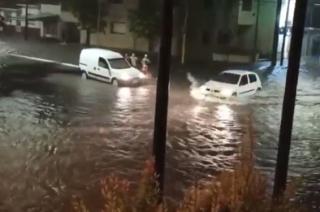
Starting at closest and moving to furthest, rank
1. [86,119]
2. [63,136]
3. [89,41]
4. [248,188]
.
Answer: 1. [248,188]
2. [63,136]
3. [86,119]
4. [89,41]

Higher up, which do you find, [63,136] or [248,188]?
[248,188]

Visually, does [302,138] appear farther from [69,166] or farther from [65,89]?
[65,89]

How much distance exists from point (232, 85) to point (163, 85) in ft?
9.38

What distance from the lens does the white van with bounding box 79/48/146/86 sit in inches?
251

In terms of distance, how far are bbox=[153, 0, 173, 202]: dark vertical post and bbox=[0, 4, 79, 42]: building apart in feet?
11.2

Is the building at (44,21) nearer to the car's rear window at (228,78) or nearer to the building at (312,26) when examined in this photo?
the car's rear window at (228,78)

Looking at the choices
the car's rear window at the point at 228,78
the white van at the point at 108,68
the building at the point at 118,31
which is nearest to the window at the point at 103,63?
the white van at the point at 108,68

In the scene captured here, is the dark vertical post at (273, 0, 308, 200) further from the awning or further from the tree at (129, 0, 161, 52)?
the awning

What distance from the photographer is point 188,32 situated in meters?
6.21

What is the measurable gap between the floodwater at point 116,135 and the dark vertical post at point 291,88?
33.9 inches

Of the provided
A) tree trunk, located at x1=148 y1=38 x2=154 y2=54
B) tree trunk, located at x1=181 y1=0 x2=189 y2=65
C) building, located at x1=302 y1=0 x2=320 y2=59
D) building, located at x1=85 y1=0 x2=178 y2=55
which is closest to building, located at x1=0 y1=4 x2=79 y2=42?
building, located at x1=85 y1=0 x2=178 y2=55

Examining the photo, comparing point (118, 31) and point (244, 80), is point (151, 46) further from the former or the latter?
point (244, 80)

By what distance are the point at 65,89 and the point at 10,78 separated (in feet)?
2.21

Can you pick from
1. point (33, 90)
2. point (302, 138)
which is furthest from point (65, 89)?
point (302, 138)
